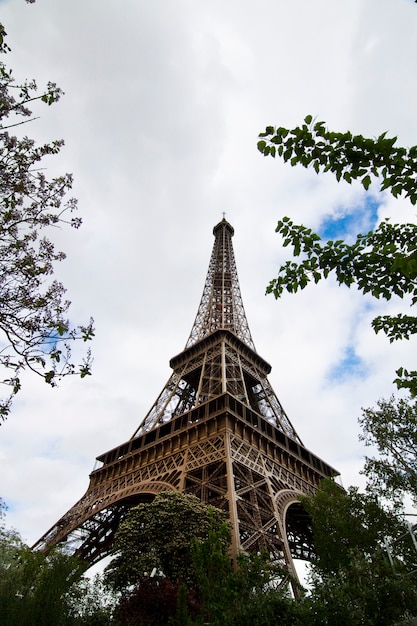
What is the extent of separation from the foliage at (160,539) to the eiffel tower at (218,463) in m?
1.69

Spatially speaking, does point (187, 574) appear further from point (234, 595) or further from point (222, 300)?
point (222, 300)

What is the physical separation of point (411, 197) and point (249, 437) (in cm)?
2337

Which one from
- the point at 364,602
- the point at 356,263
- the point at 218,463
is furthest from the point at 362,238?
the point at 218,463

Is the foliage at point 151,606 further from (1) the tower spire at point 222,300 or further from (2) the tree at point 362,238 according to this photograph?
(1) the tower spire at point 222,300

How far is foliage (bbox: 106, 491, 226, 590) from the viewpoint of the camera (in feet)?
52.6

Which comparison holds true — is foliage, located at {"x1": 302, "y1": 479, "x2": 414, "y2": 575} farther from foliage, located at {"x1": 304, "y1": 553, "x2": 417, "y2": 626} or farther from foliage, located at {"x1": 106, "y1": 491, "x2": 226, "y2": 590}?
foliage, located at {"x1": 304, "y1": 553, "x2": 417, "y2": 626}

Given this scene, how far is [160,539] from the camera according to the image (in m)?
17.2

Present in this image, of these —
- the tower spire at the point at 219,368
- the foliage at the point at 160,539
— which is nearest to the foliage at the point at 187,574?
the foliage at the point at 160,539

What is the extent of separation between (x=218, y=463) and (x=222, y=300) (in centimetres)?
2849

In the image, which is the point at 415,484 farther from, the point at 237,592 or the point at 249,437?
the point at 249,437

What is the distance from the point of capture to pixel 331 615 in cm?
948

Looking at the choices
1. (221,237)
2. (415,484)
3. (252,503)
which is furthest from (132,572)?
(221,237)

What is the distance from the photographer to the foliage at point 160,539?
16.0m

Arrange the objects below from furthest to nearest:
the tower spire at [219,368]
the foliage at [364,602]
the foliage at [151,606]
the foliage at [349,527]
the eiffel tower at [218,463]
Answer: the tower spire at [219,368], the eiffel tower at [218,463], the foliage at [349,527], the foliage at [151,606], the foliage at [364,602]
